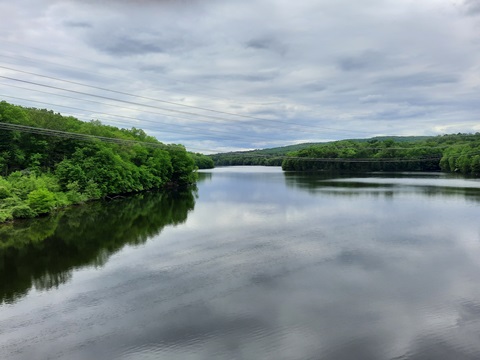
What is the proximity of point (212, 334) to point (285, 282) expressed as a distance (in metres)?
5.46

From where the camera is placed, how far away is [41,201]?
32.6m

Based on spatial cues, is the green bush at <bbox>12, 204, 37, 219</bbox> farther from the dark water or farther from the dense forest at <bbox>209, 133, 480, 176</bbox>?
the dense forest at <bbox>209, 133, 480, 176</bbox>

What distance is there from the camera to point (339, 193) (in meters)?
49.0

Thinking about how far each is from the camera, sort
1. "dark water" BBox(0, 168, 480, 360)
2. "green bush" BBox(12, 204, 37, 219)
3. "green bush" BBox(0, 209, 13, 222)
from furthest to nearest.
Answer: "green bush" BBox(12, 204, 37, 219), "green bush" BBox(0, 209, 13, 222), "dark water" BBox(0, 168, 480, 360)

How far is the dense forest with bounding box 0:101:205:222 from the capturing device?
32.4m

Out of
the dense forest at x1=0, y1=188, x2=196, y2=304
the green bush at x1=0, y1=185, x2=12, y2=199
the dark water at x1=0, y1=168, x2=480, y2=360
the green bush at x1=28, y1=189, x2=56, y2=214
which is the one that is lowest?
the dark water at x1=0, y1=168, x2=480, y2=360

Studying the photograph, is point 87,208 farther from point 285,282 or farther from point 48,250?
point 285,282

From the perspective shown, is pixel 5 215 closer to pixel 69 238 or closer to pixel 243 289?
pixel 69 238

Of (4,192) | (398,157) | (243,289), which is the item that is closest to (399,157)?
(398,157)

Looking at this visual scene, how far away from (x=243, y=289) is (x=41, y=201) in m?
24.4

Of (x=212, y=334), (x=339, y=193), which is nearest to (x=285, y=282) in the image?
(x=212, y=334)

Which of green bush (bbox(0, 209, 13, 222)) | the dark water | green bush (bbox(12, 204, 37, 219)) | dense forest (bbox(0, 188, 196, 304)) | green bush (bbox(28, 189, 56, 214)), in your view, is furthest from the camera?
green bush (bbox(28, 189, 56, 214))

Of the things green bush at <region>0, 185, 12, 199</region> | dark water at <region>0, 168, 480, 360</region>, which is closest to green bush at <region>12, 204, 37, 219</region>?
green bush at <region>0, 185, 12, 199</region>

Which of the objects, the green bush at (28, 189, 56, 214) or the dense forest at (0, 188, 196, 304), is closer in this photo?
the dense forest at (0, 188, 196, 304)
